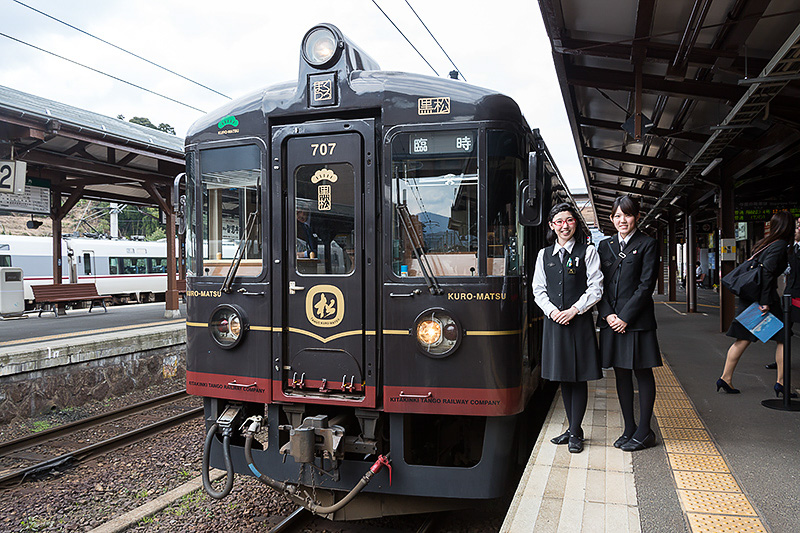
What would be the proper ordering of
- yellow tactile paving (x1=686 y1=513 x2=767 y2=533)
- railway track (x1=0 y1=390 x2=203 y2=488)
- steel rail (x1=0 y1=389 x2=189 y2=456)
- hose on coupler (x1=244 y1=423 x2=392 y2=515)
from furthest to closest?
steel rail (x1=0 y1=389 x2=189 y2=456)
railway track (x1=0 y1=390 x2=203 y2=488)
hose on coupler (x1=244 y1=423 x2=392 y2=515)
yellow tactile paving (x1=686 y1=513 x2=767 y2=533)

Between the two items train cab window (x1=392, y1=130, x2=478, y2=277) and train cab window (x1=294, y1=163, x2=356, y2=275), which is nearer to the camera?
train cab window (x1=392, y1=130, x2=478, y2=277)

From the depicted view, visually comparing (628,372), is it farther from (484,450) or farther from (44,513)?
(44,513)

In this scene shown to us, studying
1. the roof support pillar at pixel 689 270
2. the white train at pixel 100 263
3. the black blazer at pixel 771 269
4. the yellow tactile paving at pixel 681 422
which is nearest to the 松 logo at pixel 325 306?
the yellow tactile paving at pixel 681 422

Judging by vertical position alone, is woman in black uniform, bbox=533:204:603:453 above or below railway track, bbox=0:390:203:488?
above

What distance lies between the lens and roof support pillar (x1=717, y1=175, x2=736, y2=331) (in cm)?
1141

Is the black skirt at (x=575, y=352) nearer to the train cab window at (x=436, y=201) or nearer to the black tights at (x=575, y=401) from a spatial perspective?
the black tights at (x=575, y=401)

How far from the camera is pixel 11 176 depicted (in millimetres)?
9859

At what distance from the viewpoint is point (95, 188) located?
17156 millimetres

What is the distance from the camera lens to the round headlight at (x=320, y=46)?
4.04 metres

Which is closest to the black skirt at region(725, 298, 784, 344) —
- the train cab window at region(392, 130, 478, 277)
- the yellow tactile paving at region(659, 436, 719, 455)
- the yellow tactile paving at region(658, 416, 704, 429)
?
the yellow tactile paving at region(658, 416, 704, 429)

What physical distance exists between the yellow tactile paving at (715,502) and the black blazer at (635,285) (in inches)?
42.7

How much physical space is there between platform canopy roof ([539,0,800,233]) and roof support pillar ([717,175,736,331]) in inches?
24.9

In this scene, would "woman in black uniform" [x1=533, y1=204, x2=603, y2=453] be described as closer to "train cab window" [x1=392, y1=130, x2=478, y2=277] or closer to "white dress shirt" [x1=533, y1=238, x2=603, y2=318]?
"white dress shirt" [x1=533, y1=238, x2=603, y2=318]

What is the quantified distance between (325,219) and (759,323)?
13.4 feet
